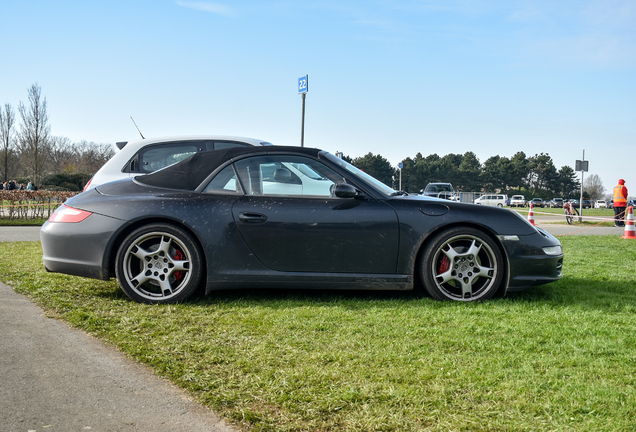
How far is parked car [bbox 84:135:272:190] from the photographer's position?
7441mm

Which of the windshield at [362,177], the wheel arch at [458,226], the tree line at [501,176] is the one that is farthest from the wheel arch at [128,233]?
the tree line at [501,176]

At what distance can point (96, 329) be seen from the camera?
12.3 ft

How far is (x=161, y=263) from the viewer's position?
14.9 feet

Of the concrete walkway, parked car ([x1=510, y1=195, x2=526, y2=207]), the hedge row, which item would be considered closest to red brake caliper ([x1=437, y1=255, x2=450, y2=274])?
the concrete walkway

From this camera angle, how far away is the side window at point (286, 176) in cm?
467


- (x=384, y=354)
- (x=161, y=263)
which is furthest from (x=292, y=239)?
(x=384, y=354)

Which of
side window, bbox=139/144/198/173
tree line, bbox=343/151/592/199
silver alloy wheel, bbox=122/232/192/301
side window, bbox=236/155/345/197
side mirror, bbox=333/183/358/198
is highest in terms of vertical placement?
tree line, bbox=343/151/592/199

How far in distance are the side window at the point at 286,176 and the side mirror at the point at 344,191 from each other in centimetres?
10

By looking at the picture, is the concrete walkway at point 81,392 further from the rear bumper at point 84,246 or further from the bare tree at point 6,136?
the bare tree at point 6,136

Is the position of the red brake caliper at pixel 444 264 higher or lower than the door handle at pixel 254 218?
lower

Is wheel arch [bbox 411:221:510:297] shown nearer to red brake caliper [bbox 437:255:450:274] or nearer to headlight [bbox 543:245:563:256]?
red brake caliper [bbox 437:255:450:274]

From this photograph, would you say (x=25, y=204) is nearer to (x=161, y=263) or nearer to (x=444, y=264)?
(x=161, y=263)

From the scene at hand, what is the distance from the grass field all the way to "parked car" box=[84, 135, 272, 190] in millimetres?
2498

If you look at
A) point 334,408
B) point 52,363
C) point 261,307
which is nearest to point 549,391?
point 334,408
